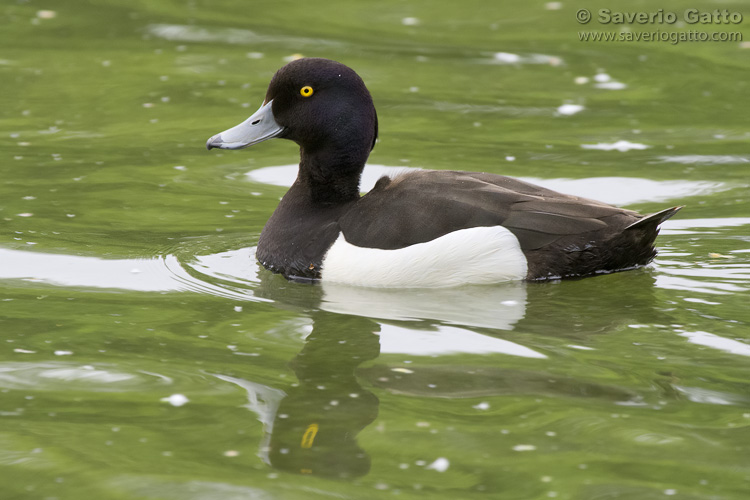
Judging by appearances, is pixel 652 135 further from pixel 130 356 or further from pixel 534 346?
pixel 130 356

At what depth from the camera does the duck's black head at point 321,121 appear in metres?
7.64

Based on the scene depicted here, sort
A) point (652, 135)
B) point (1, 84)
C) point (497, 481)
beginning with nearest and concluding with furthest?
point (497, 481), point (652, 135), point (1, 84)

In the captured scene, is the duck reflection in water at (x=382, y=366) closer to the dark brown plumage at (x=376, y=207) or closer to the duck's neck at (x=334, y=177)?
the dark brown plumage at (x=376, y=207)

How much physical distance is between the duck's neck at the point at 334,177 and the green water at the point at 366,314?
62 cm

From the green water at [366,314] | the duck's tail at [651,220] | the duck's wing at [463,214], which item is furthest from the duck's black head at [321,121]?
the duck's tail at [651,220]

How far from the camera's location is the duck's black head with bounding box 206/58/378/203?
7.64 meters

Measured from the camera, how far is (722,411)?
550 centimetres

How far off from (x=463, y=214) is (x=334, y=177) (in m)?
1.02

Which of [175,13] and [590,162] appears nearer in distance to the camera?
[590,162]

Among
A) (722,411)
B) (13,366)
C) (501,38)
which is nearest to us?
(722,411)

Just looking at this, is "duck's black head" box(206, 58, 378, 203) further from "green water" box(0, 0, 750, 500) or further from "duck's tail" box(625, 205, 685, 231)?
"duck's tail" box(625, 205, 685, 231)

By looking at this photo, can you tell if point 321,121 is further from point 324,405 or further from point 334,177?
point 324,405

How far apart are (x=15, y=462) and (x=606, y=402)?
102 inches

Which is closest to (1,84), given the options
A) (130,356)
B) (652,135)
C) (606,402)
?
(652,135)
